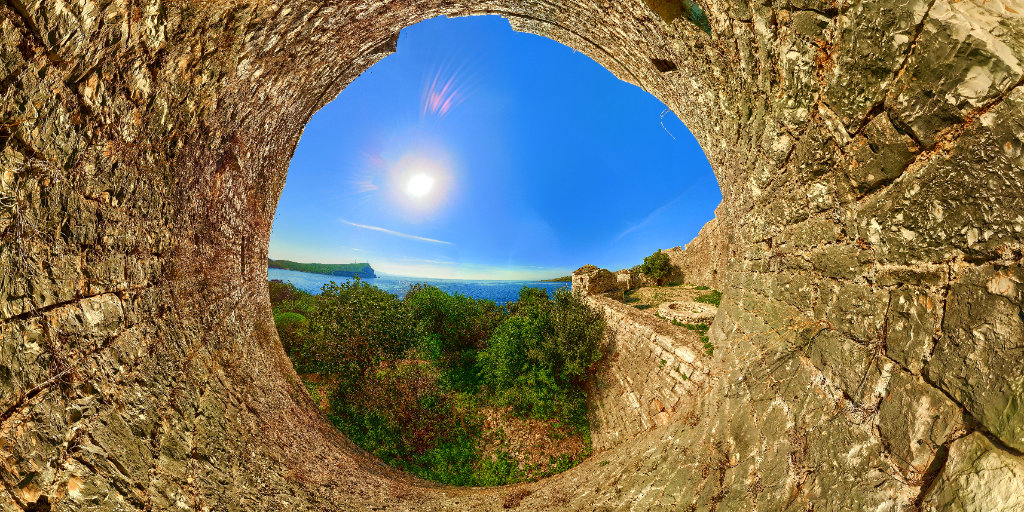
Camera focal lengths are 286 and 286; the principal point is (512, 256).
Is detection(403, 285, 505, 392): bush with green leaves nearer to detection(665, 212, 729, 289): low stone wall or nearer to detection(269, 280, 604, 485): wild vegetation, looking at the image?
detection(269, 280, 604, 485): wild vegetation

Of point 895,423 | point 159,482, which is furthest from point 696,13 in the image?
point 159,482

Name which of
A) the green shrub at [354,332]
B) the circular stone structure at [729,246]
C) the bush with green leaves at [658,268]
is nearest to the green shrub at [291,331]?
the green shrub at [354,332]

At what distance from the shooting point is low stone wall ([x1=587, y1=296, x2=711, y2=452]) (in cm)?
687

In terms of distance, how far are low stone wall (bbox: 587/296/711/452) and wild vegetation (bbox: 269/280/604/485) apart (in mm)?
693

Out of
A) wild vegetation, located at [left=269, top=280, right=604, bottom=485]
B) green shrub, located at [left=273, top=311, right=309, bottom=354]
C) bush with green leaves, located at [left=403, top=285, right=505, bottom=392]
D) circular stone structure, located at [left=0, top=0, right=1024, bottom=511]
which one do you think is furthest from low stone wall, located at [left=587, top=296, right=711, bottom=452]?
green shrub, located at [left=273, top=311, right=309, bottom=354]

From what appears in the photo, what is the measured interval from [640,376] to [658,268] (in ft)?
46.1

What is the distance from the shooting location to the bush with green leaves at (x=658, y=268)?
21062 millimetres

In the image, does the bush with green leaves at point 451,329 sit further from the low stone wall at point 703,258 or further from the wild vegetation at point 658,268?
the low stone wall at point 703,258

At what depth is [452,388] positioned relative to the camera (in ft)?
46.3

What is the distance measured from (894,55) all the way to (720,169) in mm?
2555

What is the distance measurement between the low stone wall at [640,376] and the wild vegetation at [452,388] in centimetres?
69

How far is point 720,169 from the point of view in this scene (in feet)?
14.7

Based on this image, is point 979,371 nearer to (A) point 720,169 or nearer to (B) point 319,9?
(A) point 720,169

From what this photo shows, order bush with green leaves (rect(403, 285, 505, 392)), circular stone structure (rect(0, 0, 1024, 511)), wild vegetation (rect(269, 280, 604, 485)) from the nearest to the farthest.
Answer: circular stone structure (rect(0, 0, 1024, 511)) → wild vegetation (rect(269, 280, 604, 485)) → bush with green leaves (rect(403, 285, 505, 392))
